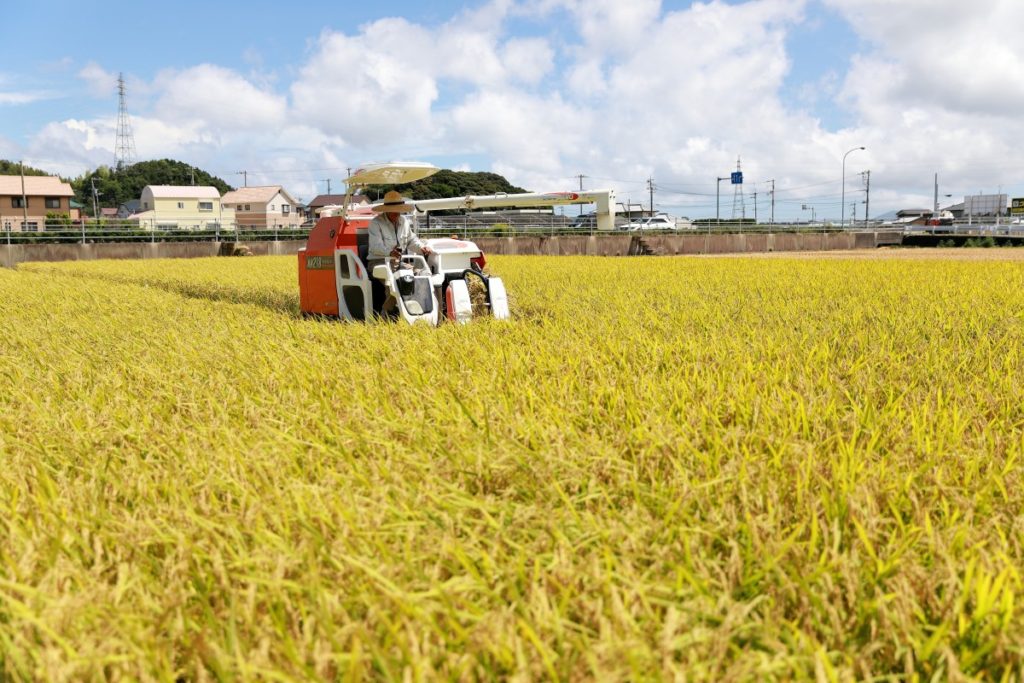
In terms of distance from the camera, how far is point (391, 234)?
270 inches

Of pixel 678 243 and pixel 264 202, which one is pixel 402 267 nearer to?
pixel 678 243

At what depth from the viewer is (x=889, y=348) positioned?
456 centimetres

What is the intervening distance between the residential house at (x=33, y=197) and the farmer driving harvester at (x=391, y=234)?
282ft

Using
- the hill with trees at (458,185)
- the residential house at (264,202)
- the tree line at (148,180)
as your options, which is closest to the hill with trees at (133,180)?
the tree line at (148,180)

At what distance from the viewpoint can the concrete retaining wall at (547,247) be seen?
85.9ft

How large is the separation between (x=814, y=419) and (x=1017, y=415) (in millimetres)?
990

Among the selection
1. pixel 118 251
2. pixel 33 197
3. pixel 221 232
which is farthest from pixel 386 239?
pixel 33 197

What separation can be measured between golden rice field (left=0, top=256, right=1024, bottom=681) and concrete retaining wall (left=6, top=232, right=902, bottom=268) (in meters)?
18.7

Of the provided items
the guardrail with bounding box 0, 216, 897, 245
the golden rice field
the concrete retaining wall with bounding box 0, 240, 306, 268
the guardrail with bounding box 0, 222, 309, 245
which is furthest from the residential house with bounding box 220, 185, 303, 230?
the golden rice field

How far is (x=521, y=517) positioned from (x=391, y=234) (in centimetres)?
522

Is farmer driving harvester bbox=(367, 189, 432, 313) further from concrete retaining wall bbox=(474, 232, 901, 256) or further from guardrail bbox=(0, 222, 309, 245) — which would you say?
guardrail bbox=(0, 222, 309, 245)

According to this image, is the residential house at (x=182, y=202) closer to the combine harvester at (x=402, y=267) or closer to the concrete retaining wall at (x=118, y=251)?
the concrete retaining wall at (x=118, y=251)

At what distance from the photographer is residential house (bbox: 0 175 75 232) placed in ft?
262

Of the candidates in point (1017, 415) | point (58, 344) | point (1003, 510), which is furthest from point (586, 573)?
point (58, 344)
